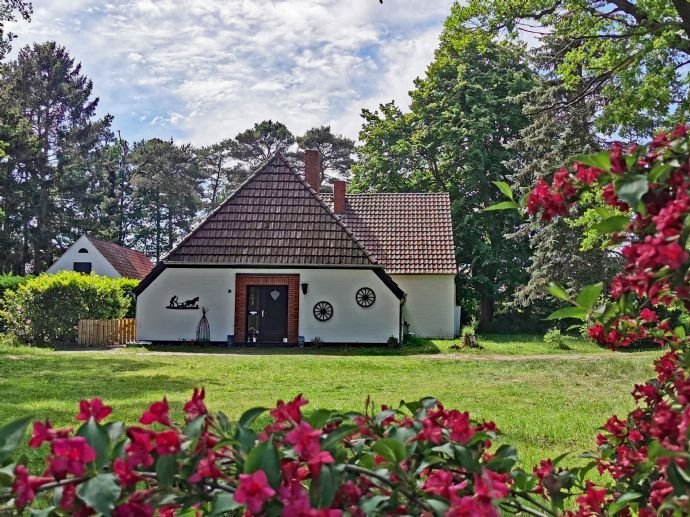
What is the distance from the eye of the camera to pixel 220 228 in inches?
881

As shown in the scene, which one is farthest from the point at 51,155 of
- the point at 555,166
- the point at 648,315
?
the point at 648,315

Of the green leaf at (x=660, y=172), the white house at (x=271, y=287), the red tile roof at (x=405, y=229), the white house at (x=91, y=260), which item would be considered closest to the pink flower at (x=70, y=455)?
the green leaf at (x=660, y=172)

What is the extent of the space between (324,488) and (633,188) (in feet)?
3.38

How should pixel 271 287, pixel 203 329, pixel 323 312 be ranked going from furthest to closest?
pixel 271 287, pixel 323 312, pixel 203 329

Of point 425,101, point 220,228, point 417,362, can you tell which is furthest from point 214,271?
point 425,101

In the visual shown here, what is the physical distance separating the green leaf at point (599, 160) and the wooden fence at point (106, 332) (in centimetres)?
2153

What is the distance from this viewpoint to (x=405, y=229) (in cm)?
2803

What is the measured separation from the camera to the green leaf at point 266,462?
4.61 feet

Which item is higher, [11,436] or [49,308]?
[49,308]

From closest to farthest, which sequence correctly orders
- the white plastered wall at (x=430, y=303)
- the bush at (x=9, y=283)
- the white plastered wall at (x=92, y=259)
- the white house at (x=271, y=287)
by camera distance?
the white house at (x=271, y=287)
the white plastered wall at (x=430, y=303)
the bush at (x=9, y=283)
the white plastered wall at (x=92, y=259)

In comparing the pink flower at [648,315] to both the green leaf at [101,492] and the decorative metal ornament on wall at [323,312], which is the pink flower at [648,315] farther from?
the decorative metal ornament on wall at [323,312]

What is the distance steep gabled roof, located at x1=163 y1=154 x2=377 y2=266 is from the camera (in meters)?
21.7

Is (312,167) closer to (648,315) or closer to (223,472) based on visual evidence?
(648,315)

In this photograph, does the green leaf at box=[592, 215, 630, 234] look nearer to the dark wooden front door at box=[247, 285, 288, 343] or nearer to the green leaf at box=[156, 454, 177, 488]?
the green leaf at box=[156, 454, 177, 488]
